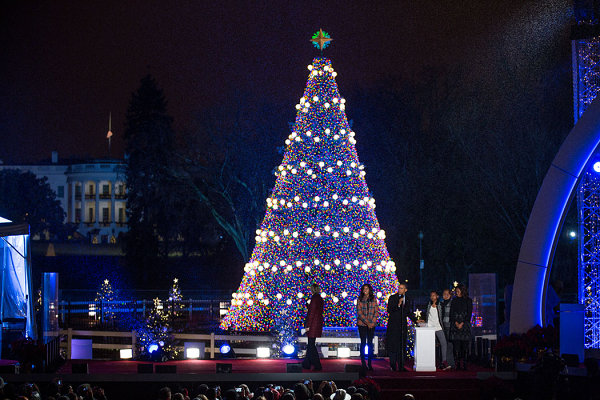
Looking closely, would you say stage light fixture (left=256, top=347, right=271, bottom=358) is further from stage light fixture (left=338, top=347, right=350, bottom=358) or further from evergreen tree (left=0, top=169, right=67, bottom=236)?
evergreen tree (left=0, top=169, right=67, bottom=236)

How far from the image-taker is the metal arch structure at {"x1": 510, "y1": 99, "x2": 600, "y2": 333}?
14797mm

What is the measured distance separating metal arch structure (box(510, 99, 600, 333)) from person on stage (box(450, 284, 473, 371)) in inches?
31.9

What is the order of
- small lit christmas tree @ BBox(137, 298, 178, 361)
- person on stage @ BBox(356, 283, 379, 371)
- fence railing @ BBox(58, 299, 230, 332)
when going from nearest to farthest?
person on stage @ BBox(356, 283, 379, 371), small lit christmas tree @ BBox(137, 298, 178, 361), fence railing @ BBox(58, 299, 230, 332)

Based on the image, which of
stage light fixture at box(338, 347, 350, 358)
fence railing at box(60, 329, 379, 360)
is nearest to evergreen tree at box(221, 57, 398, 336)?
fence railing at box(60, 329, 379, 360)

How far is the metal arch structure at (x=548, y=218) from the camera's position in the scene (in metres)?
Answer: 14.8

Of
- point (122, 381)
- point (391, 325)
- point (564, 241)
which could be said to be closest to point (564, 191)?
point (391, 325)

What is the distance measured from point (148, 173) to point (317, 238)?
31.0 m

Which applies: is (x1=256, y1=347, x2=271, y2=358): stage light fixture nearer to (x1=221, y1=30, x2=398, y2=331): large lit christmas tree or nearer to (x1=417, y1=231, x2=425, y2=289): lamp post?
(x1=221, y1=30, x2=398, y2=331): large lit christmas tree

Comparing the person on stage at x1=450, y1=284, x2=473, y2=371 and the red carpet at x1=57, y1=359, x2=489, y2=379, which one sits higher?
the person on stage at x1=450, y1=284, x2=473, y2=371

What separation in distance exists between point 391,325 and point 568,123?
68.8 feet

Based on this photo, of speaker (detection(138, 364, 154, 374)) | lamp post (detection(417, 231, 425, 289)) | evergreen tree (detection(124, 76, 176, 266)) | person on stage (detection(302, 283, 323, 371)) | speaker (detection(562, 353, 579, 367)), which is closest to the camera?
speaker (detection(562, 353, 579, 367))

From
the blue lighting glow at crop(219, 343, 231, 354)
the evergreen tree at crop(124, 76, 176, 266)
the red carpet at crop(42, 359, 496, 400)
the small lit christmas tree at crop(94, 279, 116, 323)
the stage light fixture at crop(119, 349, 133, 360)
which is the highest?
the evergreen tree at crop(124, 76, 176, 266)

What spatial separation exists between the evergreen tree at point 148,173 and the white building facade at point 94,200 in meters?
49.3

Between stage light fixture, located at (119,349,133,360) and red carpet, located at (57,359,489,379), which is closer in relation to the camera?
red carpet, located at (57,359,489,379)
